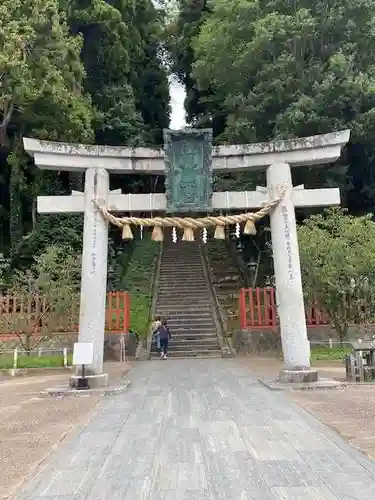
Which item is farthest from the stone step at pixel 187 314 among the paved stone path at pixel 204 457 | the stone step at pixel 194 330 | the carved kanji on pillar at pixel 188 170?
the paved stone path at pixel 204 457

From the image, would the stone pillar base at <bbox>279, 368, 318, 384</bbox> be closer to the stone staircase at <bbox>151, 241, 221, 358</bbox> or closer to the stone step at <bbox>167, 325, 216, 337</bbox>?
the stone staircase at <bbox>151, 241, 221, 358</bbox>

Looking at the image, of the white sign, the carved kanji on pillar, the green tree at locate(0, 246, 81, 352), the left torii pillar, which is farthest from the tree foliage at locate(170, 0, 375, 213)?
the white sign

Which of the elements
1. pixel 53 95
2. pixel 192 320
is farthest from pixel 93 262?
pixel 53 95

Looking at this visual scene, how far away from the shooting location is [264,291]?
55.3 ft

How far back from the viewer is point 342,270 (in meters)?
15.3

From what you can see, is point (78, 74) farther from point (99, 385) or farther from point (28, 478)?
point (28, 478)

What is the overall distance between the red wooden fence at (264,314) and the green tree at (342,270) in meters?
0.75

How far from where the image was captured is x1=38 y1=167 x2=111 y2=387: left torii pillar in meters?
9.94

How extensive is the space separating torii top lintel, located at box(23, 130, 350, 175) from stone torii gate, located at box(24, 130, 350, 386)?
0.02 meters

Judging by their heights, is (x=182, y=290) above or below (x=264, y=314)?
above

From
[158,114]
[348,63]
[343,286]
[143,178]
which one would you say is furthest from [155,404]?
[158,114]

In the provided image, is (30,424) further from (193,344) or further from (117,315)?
(193,344)

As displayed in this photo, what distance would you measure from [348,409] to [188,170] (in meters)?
5.31

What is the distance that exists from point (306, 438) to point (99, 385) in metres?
5.13
